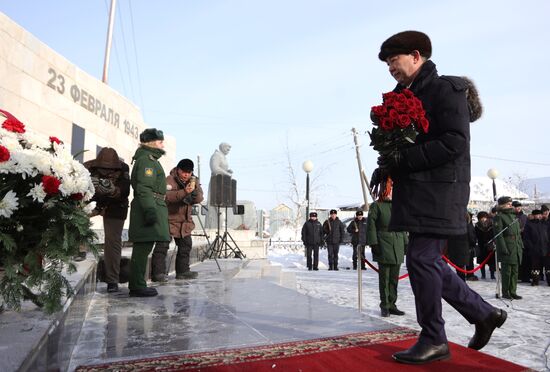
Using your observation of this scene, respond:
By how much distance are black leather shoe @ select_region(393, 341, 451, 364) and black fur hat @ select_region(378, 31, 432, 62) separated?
1.62 m

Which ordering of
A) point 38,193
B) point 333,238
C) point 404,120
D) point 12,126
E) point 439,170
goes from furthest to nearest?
1. point 333,238
2. point 439,170
3. point 404,120
4. point 12,126
5. point 38,193

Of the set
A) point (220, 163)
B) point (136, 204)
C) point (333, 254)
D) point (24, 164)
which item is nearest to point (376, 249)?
point (136, 204)

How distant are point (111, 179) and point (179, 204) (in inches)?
52.7

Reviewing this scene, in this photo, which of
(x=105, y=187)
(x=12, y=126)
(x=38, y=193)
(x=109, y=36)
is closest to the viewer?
(x=38, y=193)

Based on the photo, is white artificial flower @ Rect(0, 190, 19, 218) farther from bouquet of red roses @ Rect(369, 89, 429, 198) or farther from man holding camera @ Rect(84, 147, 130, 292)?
man holding camera @ Rect(84, 147, 130, 292)

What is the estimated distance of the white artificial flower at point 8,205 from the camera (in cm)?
179

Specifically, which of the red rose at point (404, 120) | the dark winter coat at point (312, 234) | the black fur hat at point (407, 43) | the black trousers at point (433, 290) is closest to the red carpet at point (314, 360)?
the black trousers at point (433, 290)

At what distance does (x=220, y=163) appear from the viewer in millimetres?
15109

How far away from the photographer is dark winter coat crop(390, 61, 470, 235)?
2340 mm

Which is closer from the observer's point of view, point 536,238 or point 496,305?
point 496,305

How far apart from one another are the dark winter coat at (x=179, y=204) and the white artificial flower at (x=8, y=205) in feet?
13.2

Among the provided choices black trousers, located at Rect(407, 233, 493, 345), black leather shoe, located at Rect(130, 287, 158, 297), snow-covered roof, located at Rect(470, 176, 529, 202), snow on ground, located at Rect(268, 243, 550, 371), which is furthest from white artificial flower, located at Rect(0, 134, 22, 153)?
snow-covered roof, located at Rect(470, 176, 529, 202)

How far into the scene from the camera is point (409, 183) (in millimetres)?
2428

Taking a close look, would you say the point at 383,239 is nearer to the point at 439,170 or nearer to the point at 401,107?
the point at 439,170
